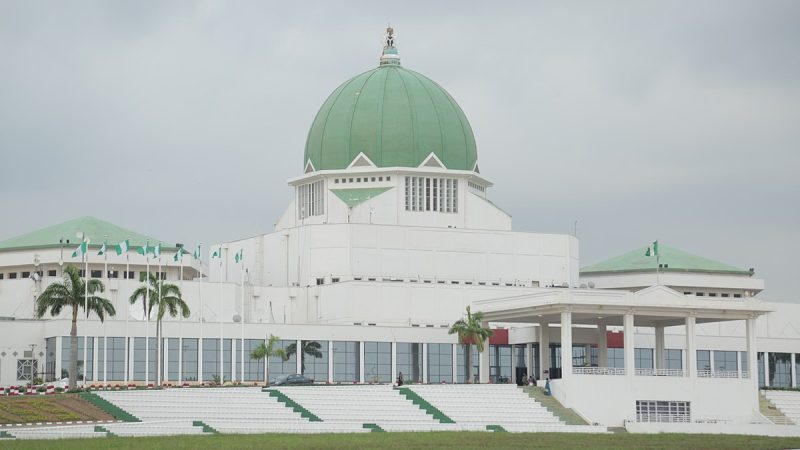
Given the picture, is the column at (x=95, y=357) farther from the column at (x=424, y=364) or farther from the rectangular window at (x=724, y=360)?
the rectangular window at (x=724, y=360)

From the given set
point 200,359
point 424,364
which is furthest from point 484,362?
point 200,359

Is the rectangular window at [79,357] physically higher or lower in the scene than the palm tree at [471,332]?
lower

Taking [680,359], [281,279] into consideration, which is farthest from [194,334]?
[680,359]

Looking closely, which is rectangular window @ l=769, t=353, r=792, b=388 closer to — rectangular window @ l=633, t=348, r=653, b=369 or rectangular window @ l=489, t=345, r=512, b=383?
rectangular window @ l=633, t=348, r=653, b=369

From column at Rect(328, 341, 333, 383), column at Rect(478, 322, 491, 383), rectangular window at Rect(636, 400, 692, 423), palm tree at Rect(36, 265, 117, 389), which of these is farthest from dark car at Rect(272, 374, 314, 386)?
rectangular window at Rect(636, 400, 692, 423)

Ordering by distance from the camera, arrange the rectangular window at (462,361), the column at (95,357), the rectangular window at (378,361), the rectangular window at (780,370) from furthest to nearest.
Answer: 1. the rectangular window at (780,370)
2. the rectangular window at (462,361)
3. the rectangular window at (378,361)
4. the column at (95,357)

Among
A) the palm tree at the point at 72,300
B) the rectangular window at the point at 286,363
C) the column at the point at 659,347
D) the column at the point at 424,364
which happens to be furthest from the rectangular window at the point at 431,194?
the palm tree at the point at 72,300

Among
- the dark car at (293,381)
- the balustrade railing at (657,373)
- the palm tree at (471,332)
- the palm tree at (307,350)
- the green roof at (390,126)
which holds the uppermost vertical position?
the green roof at (390,126)

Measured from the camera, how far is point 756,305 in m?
91.0

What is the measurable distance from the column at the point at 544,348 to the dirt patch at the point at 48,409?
101 feet

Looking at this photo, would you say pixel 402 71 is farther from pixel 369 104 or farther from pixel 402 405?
pixel 402 405

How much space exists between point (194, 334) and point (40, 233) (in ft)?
66.5

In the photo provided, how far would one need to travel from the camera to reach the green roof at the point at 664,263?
121000 mm

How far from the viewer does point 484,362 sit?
9450 centimetres
